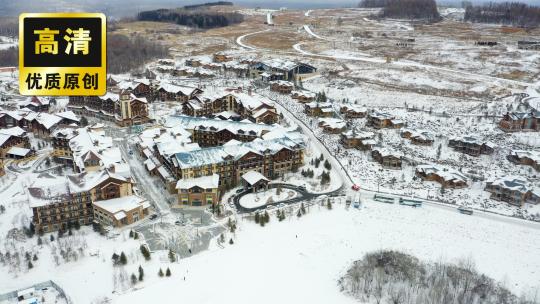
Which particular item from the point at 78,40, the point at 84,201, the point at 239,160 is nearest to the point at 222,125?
the point at 239,160

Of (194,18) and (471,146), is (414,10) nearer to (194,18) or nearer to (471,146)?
(194,18)

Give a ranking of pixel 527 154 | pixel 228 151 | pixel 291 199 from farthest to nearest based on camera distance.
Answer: pixel 527 154
pixel 228 151
pixel 291 199

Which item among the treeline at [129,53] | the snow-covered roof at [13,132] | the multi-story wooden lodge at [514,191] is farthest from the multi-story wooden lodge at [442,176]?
the treeline at [129,53]

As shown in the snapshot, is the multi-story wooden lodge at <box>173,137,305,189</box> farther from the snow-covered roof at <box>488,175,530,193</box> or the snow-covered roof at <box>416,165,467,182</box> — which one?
the snow-covered roof at <box>488,175,530,193</box>

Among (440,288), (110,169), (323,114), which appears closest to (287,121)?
(323,114)

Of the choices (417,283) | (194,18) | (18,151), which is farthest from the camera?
(194,18)

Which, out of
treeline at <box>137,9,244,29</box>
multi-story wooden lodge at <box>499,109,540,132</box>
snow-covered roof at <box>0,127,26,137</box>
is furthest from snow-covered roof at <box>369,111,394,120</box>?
treeline at <box>137,9,244,29</box>

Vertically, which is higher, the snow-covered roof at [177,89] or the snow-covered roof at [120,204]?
the snow-covered roof at [177,89]

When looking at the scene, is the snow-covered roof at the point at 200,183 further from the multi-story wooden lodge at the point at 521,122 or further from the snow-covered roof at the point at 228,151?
the multi-story wooden lodge at the point at 521,122
